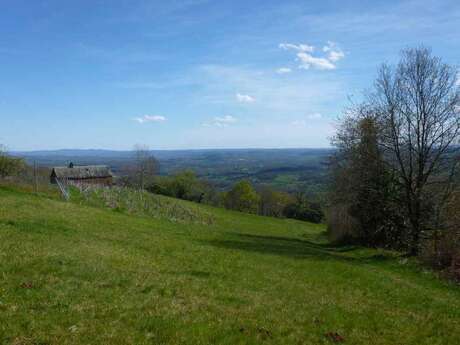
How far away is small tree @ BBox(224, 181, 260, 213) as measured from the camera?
4402 inches

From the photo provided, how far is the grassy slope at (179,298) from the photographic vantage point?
7.56 m

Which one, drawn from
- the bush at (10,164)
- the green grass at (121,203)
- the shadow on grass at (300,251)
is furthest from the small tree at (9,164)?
the shadow on grass at (300,251)

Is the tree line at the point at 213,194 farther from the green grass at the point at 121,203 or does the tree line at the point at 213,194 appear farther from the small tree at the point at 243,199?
the green grass at the point at 121,203

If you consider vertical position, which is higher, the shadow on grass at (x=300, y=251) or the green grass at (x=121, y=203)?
the green grass at (x=121, y=203)

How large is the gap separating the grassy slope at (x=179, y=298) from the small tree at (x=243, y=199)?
9278 cm

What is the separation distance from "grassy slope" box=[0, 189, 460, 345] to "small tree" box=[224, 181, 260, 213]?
304ft

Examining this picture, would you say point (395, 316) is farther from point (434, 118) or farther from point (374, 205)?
point (374, 205)

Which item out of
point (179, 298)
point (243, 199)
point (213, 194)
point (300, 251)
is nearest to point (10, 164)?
point (300, 251)

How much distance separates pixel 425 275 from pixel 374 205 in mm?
14278

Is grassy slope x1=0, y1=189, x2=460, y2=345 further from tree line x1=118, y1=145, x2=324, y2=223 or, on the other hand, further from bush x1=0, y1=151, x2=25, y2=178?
tree line x1=118, y1=145, x2=324, y2=223

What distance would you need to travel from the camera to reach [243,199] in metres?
111

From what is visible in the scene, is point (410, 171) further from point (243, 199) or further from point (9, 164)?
point (243, 199)

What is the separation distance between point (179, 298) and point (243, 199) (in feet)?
334

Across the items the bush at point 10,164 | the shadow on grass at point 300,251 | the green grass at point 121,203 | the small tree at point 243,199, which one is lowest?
the small tree at point 243,199
